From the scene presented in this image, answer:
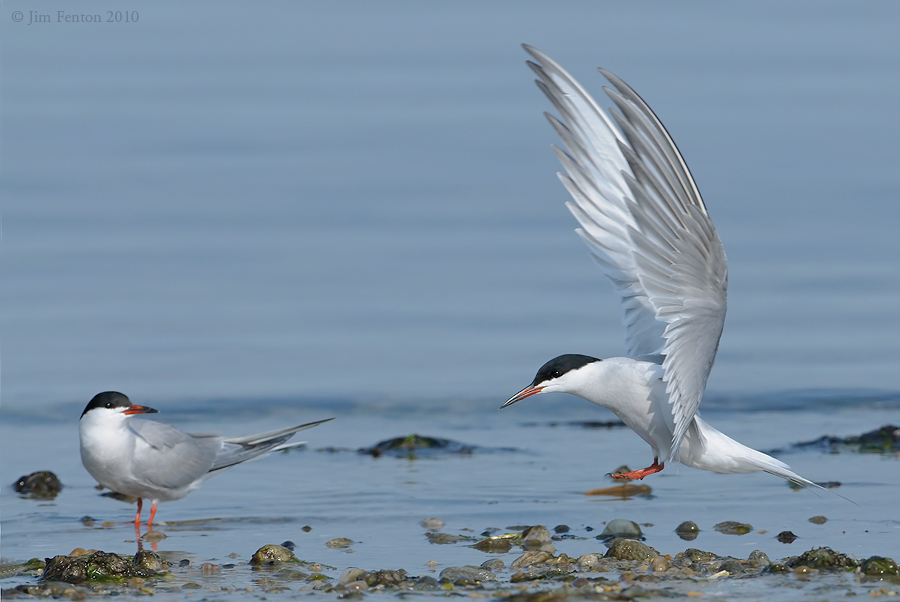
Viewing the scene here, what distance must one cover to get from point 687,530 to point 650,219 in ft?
5.89

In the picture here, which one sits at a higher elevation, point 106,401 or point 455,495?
point 106,401

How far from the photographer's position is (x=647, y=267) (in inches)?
225

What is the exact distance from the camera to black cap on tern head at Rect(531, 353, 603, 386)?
258 inches

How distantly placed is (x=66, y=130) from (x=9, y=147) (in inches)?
41.5

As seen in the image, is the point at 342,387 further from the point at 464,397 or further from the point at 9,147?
the point at 9,147

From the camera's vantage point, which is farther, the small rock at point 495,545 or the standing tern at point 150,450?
the standing tern at point 150,450

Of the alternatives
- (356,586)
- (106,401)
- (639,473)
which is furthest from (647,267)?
(106,401)

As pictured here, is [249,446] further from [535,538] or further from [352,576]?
[352,576]

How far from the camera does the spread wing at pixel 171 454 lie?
7594 mm

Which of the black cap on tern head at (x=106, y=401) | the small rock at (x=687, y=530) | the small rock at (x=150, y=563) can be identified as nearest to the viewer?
the small rock at (x=150, y=563)

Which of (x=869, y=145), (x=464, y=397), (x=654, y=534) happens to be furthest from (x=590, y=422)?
(x=869, y=145)

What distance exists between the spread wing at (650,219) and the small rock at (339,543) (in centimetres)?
167

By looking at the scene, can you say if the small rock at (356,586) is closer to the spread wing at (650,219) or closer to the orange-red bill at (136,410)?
the spread wing at (650,219)

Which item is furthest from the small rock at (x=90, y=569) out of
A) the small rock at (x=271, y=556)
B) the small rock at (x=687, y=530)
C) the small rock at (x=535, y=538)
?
the small rock at (x=687, y=530)
